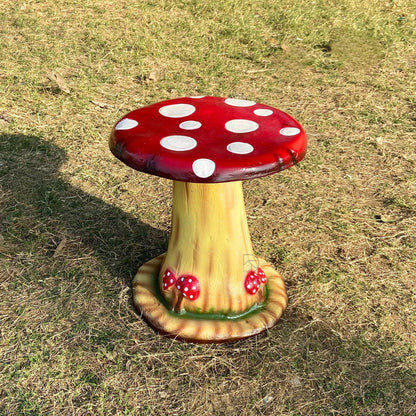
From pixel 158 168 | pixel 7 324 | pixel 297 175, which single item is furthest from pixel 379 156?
pixel 7 324

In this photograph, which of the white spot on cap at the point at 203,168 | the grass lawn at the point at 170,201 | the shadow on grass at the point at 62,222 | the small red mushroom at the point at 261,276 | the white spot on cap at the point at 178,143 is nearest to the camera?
the white spot on cap at the point at 203,168

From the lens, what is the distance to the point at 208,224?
241 cm

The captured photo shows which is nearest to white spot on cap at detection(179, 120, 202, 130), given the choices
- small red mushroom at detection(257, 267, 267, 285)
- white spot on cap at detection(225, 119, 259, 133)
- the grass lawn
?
white spot on cap at detection(225, 119, 259, 133)

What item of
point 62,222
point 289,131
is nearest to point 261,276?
point 289,131

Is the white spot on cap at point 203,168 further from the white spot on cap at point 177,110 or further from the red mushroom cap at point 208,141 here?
the white spot on cap at point 177,110

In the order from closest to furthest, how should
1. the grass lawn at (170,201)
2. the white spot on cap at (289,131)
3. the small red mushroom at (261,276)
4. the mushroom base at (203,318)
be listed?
the white spot on cap at (289,131), the grass lawn at (170,201), the mushroom base at (203,318), the small red mushroom at (261,276)

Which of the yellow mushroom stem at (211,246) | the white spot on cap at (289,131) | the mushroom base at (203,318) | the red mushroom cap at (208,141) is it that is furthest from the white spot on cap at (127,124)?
the mushroom base at (203,318)

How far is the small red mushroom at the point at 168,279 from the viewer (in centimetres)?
252

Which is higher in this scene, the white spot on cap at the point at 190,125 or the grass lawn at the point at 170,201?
the white spot on cap at the point at 190,125

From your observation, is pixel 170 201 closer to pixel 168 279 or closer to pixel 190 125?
pixel 168 279

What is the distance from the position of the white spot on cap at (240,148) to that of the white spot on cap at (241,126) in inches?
5.3

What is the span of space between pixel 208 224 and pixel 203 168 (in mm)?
495

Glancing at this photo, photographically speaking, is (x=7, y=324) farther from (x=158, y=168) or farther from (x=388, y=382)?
(x=388, y=382)

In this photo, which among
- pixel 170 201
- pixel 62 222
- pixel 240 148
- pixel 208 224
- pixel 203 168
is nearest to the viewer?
pixel 203 168
